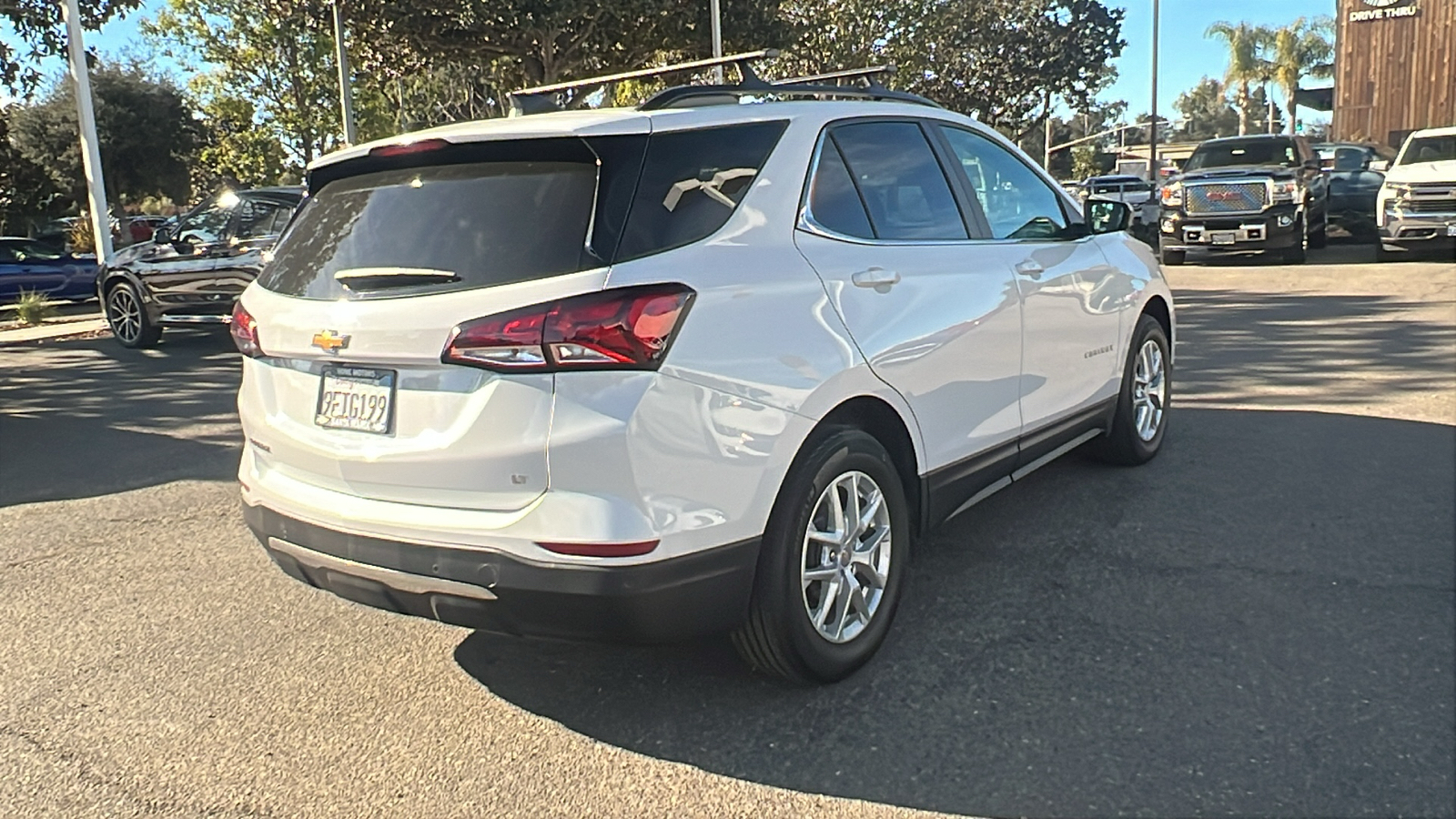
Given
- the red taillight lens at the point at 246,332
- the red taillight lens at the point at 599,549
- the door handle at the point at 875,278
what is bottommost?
the red taillight lens at the point at 599,549

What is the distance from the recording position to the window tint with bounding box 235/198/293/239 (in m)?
11.4

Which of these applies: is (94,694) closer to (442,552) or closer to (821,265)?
(442,552)

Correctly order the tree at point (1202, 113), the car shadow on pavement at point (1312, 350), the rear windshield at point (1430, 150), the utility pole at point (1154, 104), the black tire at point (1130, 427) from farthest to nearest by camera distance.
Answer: the tree at point (1202, 113) < the utility pole at point (1154, 104) < the rear windshield at point (1430, 150) < the car shadow on pavement at point (1312, 350) < the black tire at point (1130, 427)

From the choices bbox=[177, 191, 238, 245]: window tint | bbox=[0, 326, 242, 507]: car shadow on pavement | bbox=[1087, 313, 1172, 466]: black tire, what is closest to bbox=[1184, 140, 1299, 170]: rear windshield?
bbox=[1087, 313, 1172, 466]: black tire

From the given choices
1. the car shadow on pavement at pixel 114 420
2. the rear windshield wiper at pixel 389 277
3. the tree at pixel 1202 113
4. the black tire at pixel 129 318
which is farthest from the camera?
the tree at pixel 1202 113

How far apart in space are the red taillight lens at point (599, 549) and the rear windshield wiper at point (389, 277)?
2.42 feet

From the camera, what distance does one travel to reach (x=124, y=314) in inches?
498

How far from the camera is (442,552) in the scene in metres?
2.95

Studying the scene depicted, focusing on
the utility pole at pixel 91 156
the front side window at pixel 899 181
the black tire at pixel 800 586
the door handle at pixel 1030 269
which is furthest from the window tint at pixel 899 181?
the utility pole at pixel 91 156

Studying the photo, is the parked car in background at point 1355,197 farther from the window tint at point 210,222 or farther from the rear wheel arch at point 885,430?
the rear wheel arch at point 885,430

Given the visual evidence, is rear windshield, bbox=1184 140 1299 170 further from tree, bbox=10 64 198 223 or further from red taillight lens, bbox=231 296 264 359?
tree, bbox=10 64 198 223

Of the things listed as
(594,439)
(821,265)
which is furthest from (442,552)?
(821,265)

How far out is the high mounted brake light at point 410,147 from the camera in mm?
3219

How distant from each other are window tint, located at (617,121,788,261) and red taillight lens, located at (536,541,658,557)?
703 millimetres
